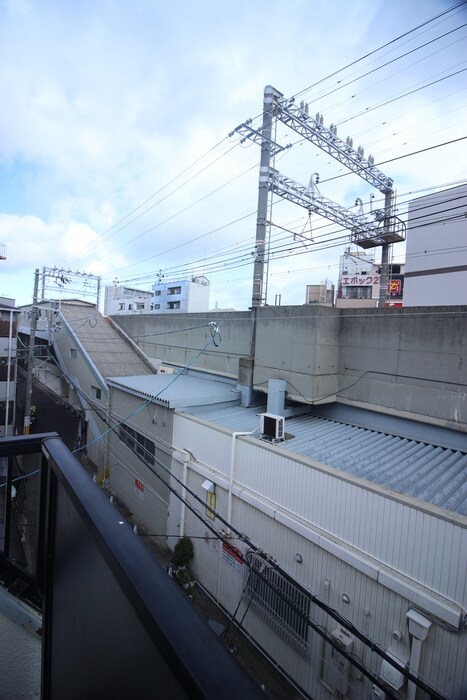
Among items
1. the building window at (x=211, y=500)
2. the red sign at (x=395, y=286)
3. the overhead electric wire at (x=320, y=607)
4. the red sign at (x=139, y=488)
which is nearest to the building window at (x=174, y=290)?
the red sign at (x=395, y=286)

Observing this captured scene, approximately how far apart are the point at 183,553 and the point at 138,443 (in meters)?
3.23

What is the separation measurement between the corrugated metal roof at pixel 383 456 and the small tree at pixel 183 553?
2.70 metres

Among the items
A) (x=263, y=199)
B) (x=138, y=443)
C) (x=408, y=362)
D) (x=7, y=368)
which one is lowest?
(x=138, y=443)

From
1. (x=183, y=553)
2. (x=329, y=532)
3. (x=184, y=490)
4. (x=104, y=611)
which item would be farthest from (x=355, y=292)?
(x=104, y=611)

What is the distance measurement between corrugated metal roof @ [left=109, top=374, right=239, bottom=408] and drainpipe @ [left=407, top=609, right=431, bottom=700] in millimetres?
5696

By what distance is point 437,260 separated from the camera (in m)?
22.4

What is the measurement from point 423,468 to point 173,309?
40.5 m

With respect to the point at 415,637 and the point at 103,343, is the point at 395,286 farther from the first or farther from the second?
the point at 415,637

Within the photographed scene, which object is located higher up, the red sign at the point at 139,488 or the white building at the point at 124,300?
the white building at the point at 124,300

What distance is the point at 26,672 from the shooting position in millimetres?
1490

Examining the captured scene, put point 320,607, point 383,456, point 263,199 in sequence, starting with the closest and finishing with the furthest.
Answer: point 320,607
point 383,456
point 263,199

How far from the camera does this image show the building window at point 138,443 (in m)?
9.27

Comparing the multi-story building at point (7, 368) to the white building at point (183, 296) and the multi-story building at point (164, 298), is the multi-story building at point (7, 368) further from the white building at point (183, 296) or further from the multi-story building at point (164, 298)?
the white building at point (183, 296)

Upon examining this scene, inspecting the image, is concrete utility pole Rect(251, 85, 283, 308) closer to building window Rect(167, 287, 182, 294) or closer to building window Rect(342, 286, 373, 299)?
building window Rect(342, 286, 373, 299)
